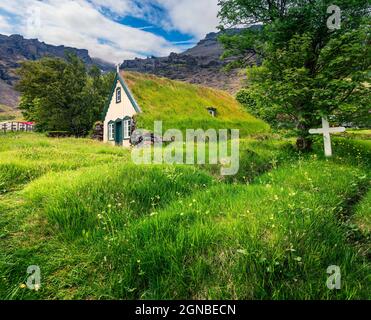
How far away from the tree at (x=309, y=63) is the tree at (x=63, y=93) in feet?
99.7

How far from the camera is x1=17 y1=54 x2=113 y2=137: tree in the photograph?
37875 mm

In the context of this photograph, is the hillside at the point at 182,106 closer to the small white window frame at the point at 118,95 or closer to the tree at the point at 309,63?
the small white window frame at the point at 118,95

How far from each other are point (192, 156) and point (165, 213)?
6513mm

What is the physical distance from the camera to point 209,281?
3.20m

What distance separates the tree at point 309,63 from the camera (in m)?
11.7

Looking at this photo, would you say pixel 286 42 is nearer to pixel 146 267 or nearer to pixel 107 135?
pixel 146 267

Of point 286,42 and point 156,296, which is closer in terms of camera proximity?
point 156,296

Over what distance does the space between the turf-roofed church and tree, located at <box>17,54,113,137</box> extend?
982 cm

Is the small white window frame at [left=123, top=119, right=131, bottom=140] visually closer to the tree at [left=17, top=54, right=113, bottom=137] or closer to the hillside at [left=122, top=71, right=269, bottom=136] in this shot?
the hillside at [left=122, top=71, right=269, bottom=136]

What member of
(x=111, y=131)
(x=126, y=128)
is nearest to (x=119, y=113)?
(x=126, y=128)
